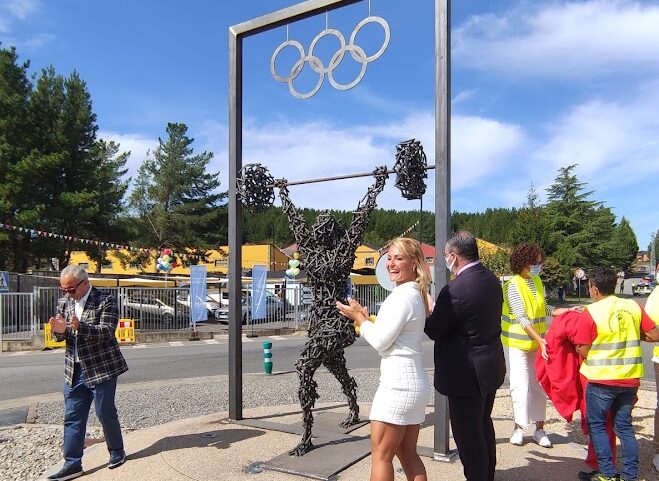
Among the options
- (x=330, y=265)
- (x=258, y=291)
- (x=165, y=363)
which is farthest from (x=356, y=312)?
(x=258, y=291)

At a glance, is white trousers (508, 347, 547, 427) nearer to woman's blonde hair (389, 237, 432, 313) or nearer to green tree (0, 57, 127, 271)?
woman's blonde hair (389, 237, 432, 313)

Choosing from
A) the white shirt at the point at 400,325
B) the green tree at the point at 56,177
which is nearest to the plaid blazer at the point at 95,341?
the white shirt at the point at 400,325

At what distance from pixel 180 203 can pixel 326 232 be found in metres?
38.3

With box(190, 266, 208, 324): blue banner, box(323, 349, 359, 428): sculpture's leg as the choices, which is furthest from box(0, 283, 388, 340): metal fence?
box(323, 349, 359, 428): sculpture's leg

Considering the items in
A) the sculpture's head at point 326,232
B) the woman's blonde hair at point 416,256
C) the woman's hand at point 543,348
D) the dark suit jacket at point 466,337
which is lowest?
the woman's hand at point 543,348

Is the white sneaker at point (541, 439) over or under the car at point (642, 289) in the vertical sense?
over

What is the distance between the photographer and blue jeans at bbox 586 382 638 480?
12.3ft

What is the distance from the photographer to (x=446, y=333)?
3135mm

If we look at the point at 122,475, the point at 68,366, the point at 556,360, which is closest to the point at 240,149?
the point at 68,366

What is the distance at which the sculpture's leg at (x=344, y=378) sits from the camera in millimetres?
4983

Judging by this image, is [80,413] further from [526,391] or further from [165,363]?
[165,363]

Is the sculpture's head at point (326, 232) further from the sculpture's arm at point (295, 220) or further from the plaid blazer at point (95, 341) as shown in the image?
the plaid blazer at point (95, 341)

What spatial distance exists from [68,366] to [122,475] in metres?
0.97

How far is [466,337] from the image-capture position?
10.2ft
